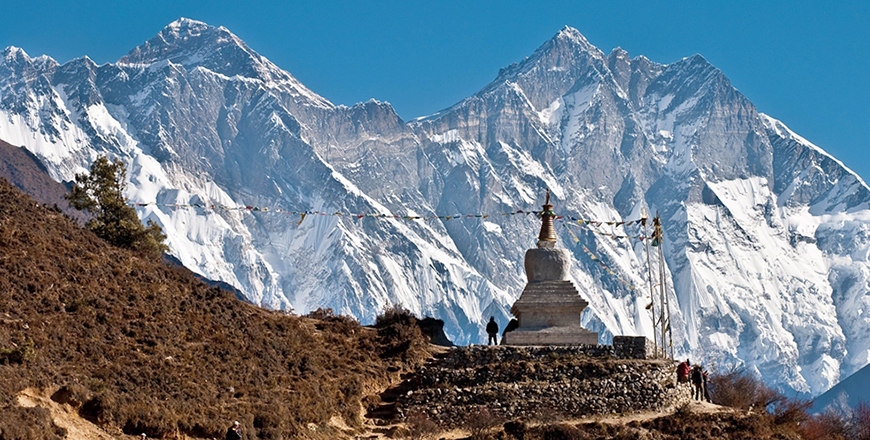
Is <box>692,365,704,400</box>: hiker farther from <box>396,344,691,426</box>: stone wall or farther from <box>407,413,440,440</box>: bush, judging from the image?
<box>407,413,440,440</box>: bush

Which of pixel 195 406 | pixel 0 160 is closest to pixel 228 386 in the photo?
pixel 195 406

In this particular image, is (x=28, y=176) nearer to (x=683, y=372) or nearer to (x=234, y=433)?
(x=683, y=372)

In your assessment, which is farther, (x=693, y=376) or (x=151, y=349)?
(x=693, y=376)

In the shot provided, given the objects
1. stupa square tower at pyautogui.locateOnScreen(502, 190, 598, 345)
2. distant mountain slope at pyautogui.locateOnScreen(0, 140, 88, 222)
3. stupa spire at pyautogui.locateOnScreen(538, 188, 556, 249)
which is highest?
distant mountain slope at pyautogui.locateOnScreen(0, 140, 88, 222)

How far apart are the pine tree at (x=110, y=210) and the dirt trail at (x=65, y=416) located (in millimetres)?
18139

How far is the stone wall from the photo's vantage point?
3447 cm

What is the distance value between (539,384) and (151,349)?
11.8m

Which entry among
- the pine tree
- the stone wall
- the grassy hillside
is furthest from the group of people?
the pine tree

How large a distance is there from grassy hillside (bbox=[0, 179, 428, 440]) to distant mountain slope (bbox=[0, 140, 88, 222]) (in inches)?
4579

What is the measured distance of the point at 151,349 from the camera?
1215 inches

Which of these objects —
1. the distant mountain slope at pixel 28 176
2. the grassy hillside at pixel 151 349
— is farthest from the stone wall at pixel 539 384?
the distant mountain slope at pixel 28 176

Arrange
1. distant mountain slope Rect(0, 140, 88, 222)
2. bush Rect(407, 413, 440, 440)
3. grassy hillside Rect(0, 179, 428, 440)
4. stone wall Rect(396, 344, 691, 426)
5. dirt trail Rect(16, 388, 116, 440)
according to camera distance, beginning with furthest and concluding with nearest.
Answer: distant mountain slope Rect(0, 140, 88, 222) < stone wall Rect(396, 344, 691, 426) < bush Rect(407, 413, 440, 440) < grassy hillside Rect(0, 179, 428, 440) < dirt trail Rect(16, 388, 116, 440)

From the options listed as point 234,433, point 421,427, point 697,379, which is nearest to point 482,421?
point 421,427

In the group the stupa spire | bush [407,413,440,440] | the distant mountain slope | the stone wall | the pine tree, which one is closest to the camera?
bush [407,413,440,440]
